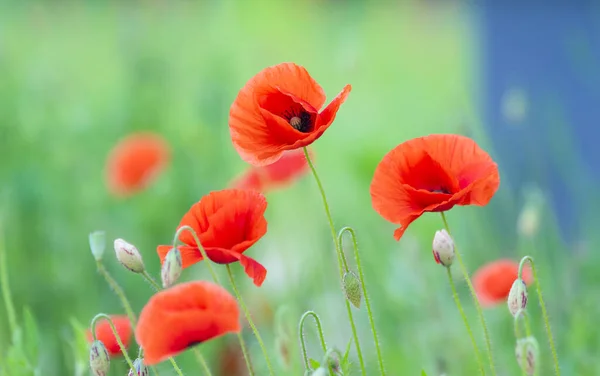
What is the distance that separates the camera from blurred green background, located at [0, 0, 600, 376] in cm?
148

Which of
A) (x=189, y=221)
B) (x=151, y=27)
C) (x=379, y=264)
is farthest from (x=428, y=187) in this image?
(x=151, y=27)

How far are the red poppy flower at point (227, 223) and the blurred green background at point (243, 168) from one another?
265 mm

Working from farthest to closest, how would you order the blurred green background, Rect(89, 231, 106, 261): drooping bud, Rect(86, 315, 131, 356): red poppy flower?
the blurred green background, Rect(86, 315, 131, 356): red poppy flower, Rect(89, 231, 106, 261): drooping bud

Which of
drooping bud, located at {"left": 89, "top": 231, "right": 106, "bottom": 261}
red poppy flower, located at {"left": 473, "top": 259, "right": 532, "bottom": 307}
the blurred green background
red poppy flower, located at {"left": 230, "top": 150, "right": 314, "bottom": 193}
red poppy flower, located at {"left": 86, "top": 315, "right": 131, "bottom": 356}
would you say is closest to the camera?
drooping bud, located at {"left": 89, "top": 231, "right": 106, "bottom": 261}

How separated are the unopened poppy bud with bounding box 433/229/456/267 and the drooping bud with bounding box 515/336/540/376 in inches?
3.9

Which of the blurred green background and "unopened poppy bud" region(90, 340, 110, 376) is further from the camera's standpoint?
the blurred green background

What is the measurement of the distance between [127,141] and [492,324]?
845 millimetres

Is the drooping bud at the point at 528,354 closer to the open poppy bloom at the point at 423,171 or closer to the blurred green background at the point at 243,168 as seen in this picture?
the open poppy bloom at the point at 423,171

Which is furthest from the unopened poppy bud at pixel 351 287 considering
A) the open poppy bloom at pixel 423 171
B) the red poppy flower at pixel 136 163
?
the red poppy flower at pixel 136 163

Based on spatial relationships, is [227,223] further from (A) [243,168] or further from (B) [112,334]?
(A) [243,168]

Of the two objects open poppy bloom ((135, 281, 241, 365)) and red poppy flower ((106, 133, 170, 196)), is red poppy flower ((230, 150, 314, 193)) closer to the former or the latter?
red poppy flower ((106, 133, 170, 196))

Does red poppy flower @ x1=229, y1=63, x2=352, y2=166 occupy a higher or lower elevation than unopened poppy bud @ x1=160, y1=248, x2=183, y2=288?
higher

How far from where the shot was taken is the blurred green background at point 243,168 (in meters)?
1.48

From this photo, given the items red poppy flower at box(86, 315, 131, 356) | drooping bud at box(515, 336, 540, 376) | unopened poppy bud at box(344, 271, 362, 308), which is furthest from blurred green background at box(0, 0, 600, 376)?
drooping bud at box(515, 336, 540, 376)
